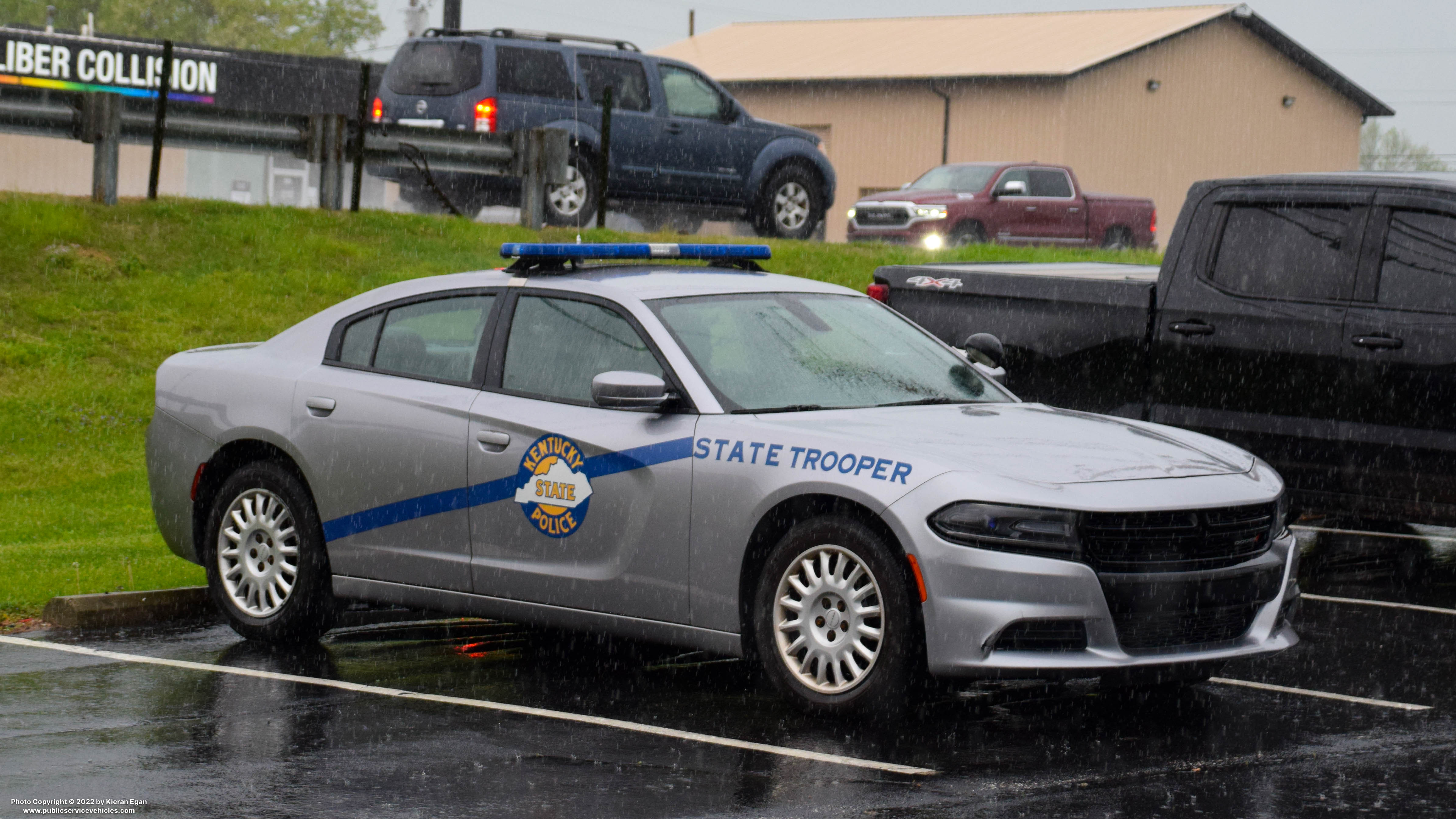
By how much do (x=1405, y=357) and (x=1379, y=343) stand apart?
0.13m

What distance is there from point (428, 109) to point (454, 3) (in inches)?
684

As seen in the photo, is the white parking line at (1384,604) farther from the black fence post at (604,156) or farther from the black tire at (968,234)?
the black tire at (968,234)

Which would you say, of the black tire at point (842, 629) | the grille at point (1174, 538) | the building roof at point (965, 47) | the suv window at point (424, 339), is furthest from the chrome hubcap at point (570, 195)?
the building roof at point (965, 47)

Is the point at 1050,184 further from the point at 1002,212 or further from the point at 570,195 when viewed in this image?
the point at 570,195

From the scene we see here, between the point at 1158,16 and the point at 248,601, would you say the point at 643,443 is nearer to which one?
the point at 248,601

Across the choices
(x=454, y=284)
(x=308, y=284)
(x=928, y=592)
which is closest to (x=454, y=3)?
(x=308, y=284)

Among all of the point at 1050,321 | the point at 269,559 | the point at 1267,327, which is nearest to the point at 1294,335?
the point at 1267,327

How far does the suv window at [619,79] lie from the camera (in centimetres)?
1977

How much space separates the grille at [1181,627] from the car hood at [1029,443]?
1.52 feet

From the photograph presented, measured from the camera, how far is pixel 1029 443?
6.80 meters

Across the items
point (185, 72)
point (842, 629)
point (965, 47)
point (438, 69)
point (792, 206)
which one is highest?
point (965, 47)

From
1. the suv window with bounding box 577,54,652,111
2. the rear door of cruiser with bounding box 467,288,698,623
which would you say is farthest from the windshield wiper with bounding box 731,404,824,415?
the suv window with bounding box 577,54,652,111

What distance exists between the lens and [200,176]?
50.7 m

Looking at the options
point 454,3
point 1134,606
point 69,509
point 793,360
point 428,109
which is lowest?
A: point 69,509
